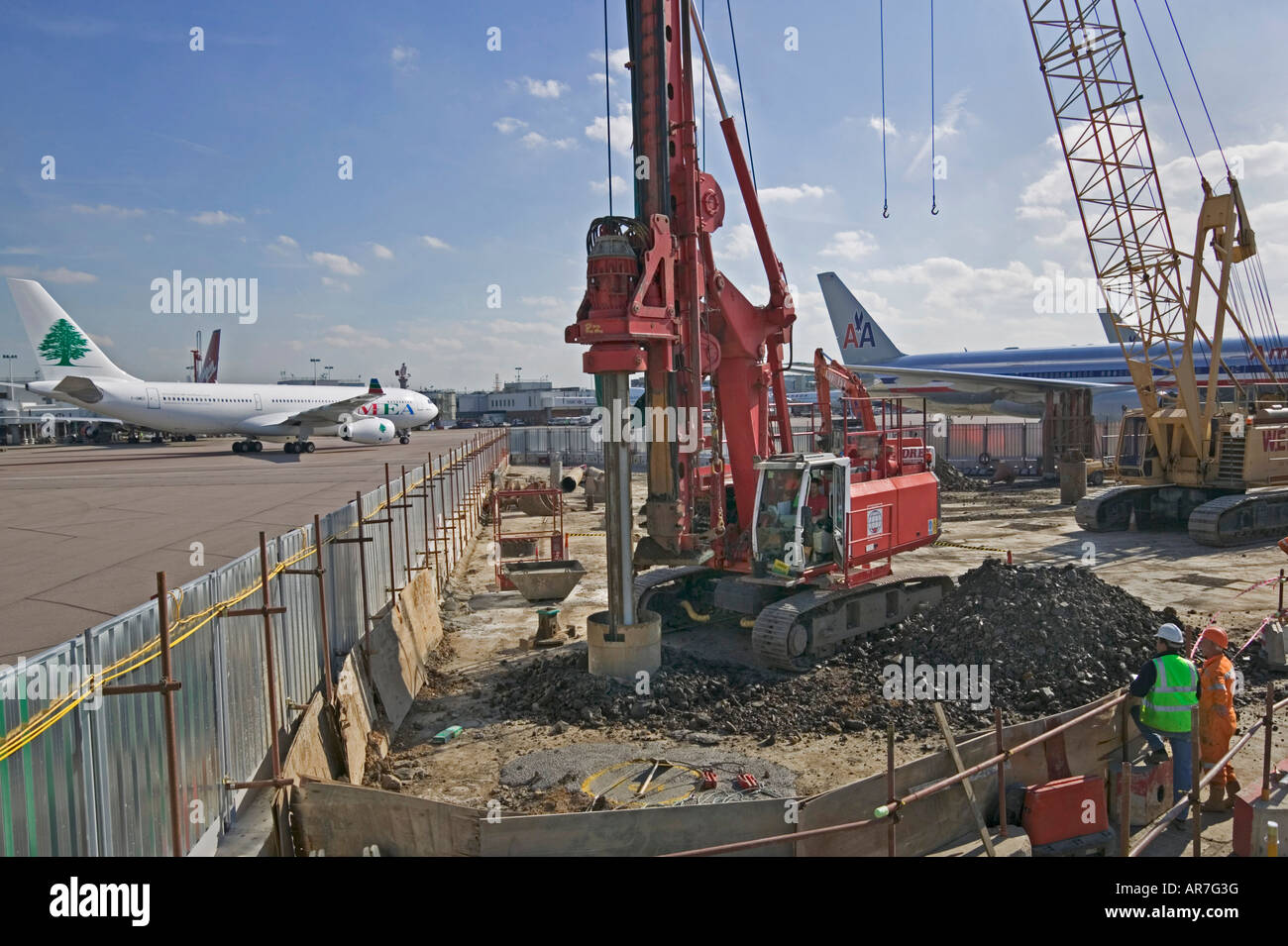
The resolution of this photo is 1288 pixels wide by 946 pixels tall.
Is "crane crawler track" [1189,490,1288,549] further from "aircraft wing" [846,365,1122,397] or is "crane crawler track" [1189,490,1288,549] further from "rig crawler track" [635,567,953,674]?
"aircraft wing" [846,365,1122,397]

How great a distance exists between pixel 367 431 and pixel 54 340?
16.0 meters

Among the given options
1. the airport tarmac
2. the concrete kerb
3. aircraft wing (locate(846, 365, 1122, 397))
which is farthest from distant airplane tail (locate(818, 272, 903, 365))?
the concrete kerb

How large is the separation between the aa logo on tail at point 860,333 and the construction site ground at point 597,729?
31325 millimetres

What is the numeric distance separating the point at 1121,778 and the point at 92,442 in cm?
7207

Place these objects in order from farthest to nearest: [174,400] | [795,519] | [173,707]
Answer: [174,400] < [795,519] < [173,707]

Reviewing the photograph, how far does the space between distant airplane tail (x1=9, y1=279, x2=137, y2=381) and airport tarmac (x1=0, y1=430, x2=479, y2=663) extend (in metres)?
5.83

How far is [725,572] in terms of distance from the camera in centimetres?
1242

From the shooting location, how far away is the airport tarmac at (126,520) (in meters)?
11.5

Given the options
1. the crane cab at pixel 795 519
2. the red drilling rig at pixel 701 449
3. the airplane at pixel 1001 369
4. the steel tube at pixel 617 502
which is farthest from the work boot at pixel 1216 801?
the airplane at pixel 1001 369

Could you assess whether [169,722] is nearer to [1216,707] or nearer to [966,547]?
[1216,707]

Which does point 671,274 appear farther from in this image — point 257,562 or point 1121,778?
point 1121,778

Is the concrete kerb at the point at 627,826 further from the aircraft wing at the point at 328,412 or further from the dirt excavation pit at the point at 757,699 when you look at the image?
the aircraft wing at the point at 328,412

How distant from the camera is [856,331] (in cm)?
4819

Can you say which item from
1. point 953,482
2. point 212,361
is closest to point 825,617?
point 953,482
